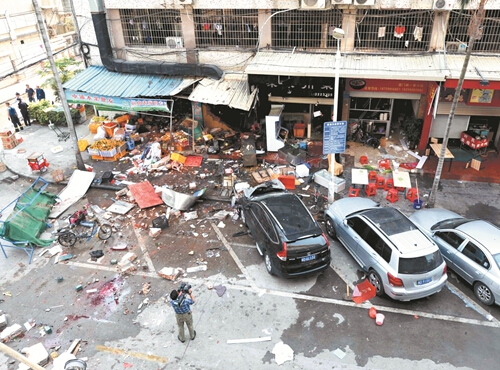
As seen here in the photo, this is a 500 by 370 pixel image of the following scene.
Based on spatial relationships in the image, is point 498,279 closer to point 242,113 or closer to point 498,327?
point 498,327

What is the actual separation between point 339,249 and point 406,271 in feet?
8.87

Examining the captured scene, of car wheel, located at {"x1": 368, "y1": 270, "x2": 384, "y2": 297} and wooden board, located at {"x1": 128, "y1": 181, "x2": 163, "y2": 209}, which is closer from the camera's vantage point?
car wheel, located at {"x1": 368, "y1": 270, "x2": 384, "y2": 297}

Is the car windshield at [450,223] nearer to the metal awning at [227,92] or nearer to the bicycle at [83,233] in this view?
the metal awning at [227,92]

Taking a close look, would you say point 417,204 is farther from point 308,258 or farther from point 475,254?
point 308,258

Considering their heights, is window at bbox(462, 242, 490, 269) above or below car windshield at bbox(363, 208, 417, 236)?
below

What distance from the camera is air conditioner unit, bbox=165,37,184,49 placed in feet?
55.5

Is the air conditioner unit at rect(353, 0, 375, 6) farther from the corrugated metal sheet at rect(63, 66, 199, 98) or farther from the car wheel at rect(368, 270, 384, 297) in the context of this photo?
the car wheel at rect(368, 270, 384, 297)

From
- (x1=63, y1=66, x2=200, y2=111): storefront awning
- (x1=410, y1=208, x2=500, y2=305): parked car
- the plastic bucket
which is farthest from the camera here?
(x1=63, y1=66, x2=200, y2=111): storefront awning

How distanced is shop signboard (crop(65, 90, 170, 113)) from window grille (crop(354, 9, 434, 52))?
8571 mm

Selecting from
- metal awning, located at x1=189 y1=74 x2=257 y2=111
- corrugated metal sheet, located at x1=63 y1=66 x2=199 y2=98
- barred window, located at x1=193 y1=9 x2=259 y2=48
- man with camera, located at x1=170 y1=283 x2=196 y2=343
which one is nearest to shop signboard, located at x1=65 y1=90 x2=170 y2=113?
corrugated metal sheet, located at x1=63 y1=66 x2=199 y2=98

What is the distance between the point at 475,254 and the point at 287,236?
4.61 meters

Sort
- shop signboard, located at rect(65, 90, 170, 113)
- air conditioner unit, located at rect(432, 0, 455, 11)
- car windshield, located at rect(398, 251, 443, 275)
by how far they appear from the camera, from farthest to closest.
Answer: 1. shop signboard, located at rect(65, 90, 170, 113)
2. air conditioner unit, located at rect(432, 0, 455, 11)
3. car windshield, located at rect(398, 251, 443, 275)

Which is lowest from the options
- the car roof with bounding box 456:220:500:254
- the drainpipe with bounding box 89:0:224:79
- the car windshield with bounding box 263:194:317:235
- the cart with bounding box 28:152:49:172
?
the cart with bounding box 28:152:49:172

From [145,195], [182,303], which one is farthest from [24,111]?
[182,303]
